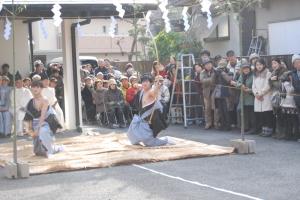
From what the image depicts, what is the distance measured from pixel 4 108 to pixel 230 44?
1074 centimetres

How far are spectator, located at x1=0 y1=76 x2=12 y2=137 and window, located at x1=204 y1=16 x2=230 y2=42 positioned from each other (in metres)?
10.5

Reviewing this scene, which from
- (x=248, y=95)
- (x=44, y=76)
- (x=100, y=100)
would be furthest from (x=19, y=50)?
(x=248, y=95)

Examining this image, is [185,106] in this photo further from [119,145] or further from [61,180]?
[61,180]

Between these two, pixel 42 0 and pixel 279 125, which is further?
pixel 42 0

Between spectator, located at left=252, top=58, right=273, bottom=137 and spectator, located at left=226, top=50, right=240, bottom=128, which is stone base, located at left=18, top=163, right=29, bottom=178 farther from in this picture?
spectator, located at left=226, top=50, right=240, bottom=128

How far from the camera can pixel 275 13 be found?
64.0 feet

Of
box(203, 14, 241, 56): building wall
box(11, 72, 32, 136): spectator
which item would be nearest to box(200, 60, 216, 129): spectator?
box(11, 72, 32, 136): spectator

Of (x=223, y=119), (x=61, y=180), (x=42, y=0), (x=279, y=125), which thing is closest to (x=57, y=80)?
(x=42, y=0)

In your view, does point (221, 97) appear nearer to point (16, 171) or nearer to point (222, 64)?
point (222, 64)

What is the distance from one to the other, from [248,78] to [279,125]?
1.51 metres

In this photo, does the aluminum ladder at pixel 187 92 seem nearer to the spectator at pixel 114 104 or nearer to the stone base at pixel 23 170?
the spectator at pixel 114 104

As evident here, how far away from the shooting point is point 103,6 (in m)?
14.4

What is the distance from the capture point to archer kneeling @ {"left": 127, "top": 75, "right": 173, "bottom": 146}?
11641 millimetres

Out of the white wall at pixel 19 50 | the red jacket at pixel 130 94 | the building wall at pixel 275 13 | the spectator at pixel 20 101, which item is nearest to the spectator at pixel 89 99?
the red jacket at pixel 130 94
